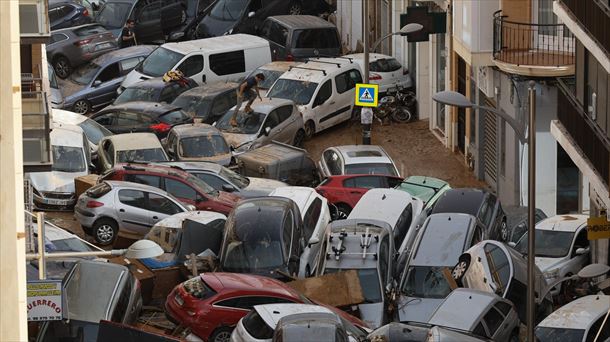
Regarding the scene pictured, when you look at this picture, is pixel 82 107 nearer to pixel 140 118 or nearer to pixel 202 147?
pixel 140 118

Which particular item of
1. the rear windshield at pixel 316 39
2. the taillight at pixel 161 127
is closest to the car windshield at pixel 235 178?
the taillight at pixel 161 127

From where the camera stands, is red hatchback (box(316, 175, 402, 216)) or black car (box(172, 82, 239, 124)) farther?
black car (box(172, 82, 239, 124))

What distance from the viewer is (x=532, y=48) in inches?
1318

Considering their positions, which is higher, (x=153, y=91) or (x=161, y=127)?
(x=153, y=91)

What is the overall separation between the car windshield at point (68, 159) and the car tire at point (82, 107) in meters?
8.80

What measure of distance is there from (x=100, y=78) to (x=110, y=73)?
42 cm

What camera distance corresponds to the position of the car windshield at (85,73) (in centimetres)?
4362

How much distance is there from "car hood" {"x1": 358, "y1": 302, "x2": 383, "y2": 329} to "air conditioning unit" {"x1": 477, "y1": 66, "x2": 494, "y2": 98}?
40.0 ft

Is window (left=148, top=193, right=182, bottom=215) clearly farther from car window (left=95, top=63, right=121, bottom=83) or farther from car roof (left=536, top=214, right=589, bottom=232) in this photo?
car window (left=95, top=63, right=121, bottom=83)

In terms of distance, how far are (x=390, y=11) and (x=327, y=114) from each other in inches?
364

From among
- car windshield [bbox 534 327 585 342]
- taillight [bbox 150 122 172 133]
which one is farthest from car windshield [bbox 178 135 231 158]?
car windshield [bbox 534 327 585 342]

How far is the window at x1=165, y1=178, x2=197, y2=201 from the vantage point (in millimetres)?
30094

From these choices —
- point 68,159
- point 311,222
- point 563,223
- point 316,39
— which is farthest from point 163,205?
point 316,39

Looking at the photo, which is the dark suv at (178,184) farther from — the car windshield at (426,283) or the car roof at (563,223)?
the car windshield at (426,283)
